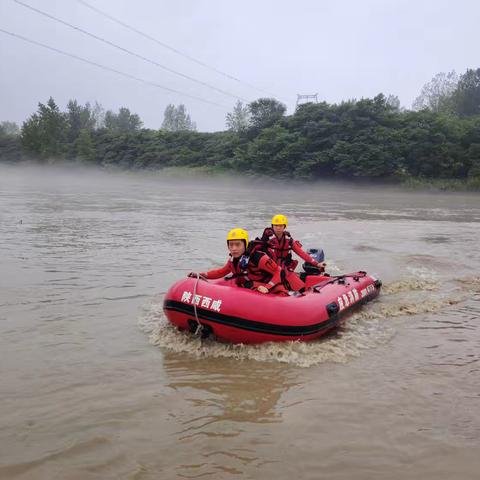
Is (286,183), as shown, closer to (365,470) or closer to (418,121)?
(418,121)

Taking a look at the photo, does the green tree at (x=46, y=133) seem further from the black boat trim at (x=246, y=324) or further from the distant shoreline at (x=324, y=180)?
the black boat trim at (x=246, y=324)

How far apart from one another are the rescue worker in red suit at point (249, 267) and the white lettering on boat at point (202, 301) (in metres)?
0.48

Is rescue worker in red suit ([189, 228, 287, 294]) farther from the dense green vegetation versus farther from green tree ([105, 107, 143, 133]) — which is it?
green tree ([105, 107, 143, 133])

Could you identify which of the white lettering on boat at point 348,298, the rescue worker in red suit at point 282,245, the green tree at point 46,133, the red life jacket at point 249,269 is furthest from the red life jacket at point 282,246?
the green tree at point 46,133

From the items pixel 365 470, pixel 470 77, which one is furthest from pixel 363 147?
pixel 365 470

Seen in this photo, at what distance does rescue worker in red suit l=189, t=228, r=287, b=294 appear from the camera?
5.98 meters

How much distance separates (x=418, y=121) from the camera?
38.4m

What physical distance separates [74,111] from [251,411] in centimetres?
7819

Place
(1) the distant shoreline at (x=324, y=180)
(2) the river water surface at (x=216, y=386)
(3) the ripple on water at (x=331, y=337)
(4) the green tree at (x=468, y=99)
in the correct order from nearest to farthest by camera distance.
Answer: (2) the river water surface at (x=216, y=386), (3) the ripple on water at (x=331, y=337), (1) the distant shoreline at (x=324, y=180), (4) the green tree at (x=468, y=99)

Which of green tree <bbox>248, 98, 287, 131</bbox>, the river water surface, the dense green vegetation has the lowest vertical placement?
the river water surface

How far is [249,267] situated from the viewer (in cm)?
614

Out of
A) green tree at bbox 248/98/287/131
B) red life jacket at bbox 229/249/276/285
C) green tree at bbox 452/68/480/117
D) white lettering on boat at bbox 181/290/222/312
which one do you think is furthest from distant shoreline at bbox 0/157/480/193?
white lettering on boat at bbox 181/290/222/312

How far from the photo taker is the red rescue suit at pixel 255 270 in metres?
6.02

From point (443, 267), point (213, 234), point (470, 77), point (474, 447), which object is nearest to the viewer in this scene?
point (474, 447)
